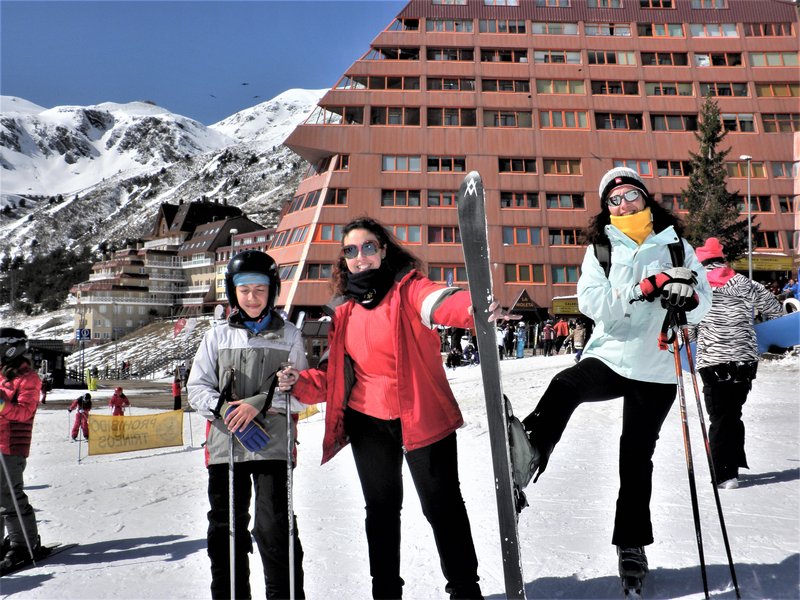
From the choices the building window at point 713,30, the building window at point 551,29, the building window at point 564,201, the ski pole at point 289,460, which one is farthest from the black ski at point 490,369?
the building window at point 713,30

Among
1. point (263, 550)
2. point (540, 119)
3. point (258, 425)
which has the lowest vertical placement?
point (263, 550)

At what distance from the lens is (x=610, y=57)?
150 feet

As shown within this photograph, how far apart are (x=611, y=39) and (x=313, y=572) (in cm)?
5028

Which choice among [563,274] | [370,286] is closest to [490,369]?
[370,286]

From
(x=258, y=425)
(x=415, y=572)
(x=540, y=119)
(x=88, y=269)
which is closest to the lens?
(x=258, y=425)

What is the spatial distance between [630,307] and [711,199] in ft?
133

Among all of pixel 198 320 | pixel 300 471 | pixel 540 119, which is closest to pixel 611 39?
pixel 540 119

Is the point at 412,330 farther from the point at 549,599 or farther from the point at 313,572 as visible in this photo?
the point at 313,572

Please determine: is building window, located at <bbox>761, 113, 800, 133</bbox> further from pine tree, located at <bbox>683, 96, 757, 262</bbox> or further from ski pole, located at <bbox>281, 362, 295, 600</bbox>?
ski pole, located at <bbox>281, 362, 295, 600</bbox>

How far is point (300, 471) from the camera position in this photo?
272 inches

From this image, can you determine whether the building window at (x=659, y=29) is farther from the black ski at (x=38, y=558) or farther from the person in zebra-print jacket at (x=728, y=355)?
the black ski at (x=38, y=558)

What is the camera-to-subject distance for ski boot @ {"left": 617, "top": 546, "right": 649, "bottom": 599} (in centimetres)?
281

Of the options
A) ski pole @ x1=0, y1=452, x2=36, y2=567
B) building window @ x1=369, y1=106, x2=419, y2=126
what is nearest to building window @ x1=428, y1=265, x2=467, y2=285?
building window @ x1=369, y1=106, x2=419, y2=126

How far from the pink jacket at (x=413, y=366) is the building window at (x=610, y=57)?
48.7 m
